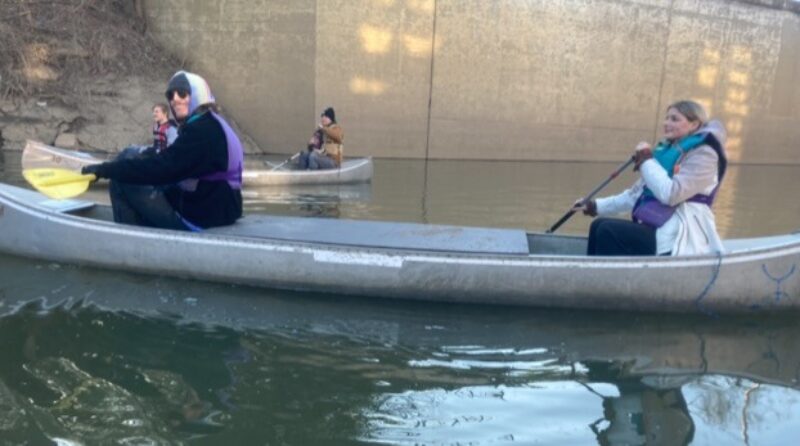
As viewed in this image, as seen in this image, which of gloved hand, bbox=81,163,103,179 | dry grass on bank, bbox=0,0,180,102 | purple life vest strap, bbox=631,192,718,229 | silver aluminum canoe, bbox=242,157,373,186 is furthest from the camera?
dry grass on bank, bbox=0,0,180,102

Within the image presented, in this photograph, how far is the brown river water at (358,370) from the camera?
257 cm

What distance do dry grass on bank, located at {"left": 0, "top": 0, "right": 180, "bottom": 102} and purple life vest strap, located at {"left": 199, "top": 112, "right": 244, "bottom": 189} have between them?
1227 cm

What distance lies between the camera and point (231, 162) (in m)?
4.30

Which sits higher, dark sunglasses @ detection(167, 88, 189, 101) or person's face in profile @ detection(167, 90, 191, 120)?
dark sunglasses @ detection(167, 88, 189, 101)

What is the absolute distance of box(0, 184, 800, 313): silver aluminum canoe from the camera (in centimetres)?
388

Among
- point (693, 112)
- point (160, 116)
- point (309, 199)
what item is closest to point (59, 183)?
point (160, 116)

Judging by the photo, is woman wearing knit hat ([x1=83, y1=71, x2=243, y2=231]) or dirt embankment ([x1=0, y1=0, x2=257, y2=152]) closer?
woman wearing knit hat ([x1=83, y1=71, x2=243, y2=231])

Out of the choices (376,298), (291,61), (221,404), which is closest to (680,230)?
(376,298)

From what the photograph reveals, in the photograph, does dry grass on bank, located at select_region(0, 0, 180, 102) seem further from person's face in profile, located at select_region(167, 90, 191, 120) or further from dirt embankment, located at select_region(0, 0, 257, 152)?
person's face in profile, located at select_region(167, 90, 191, 120)

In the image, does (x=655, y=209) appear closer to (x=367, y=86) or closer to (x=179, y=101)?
(x=179, y=101)

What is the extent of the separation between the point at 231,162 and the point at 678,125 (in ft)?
Result: 8.92

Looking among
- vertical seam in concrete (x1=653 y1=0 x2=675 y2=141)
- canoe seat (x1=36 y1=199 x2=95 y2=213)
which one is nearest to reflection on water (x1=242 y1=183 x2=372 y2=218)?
canoe seat (x1=36 y1=199 x2=95 y2=213)

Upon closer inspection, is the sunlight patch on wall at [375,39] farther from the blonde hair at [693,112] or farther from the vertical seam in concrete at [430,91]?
the blonde hair at [693,112]

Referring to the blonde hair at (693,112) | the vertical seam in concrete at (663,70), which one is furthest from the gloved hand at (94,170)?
the vertical seam in concrete at (663,70)
